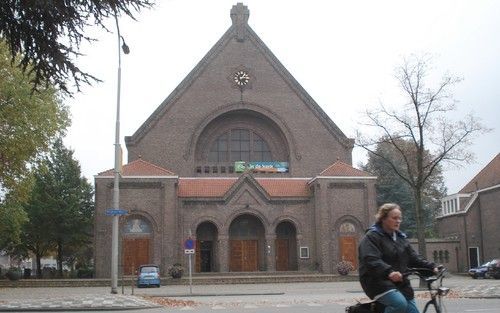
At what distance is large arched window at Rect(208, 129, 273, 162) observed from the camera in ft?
161

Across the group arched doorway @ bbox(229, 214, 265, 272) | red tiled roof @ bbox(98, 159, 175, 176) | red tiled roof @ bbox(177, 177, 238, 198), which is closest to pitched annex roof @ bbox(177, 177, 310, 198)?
red tiled roof @ bbox(177, 177, 238, 198)

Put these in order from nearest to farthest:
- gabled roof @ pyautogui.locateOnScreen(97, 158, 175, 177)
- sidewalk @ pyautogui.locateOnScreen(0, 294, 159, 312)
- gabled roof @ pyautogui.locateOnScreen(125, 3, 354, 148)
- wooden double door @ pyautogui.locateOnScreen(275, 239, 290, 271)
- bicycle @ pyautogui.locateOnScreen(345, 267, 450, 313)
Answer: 1. bicycle @ pyautogui.locateOnScreen(345, 267, 450, 313)
2. sidewalk @ pyautogui.locateOnScreen(0, 294, 159, 312)
3. gabled roof @ pyautogui.locateOnScreen(97, 158, 175, 177)
4. wooden double door @ pyautogui.locateOnScreen(275, 239, 290, 271)
5. gabled roof @ pyautogui.locateOnScreen(125, 3, 354, 148)

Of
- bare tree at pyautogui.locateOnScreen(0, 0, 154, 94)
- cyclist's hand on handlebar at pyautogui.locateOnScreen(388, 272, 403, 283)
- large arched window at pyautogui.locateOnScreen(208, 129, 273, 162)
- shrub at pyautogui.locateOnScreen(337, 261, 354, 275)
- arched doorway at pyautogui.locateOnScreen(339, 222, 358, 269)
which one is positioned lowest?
shrub at pyautogui.locateOnScreen(337, 261, 354, 275)

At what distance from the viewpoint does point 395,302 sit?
7.04 m

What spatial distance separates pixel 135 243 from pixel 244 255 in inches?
317

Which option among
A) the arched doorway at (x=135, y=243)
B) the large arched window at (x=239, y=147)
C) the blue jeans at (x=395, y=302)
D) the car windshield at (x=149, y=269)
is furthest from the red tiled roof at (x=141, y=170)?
the blue jeans at (x=395, y=302)

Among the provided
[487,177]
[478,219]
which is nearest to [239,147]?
[478,219]

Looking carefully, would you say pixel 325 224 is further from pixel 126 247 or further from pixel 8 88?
pixel 8 88

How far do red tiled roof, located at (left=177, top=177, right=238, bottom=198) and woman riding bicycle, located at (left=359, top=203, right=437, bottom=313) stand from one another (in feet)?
122

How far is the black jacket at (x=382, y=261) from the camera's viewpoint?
7145mm

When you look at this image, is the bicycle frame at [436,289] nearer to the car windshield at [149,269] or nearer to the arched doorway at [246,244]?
the car windshield at [149,269]

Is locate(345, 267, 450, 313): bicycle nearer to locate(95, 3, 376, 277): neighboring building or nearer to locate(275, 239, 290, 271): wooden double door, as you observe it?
locate(95, 3, 376, 277): neighboring building

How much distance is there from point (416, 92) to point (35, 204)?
32686mm

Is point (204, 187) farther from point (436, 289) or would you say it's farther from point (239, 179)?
point (436, 289)
